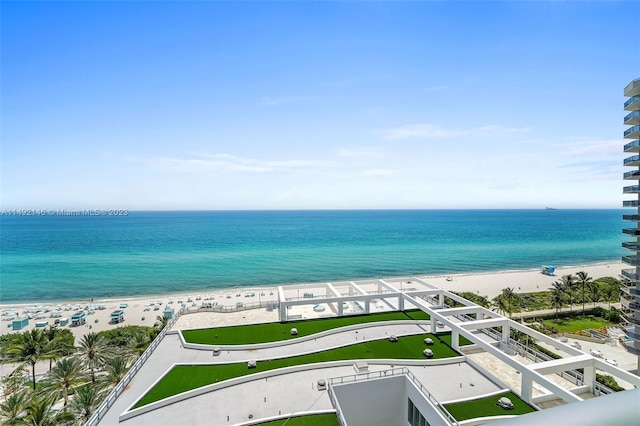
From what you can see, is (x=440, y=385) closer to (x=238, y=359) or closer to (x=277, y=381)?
(x=277, y=381)

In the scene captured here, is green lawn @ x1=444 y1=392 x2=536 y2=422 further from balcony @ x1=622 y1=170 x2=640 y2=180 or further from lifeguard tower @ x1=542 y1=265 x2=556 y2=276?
lifeguard tower @ x1=542 y1=265 x2=556 y2=276

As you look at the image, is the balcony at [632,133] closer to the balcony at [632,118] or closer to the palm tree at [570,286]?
the balcony at [632,118]

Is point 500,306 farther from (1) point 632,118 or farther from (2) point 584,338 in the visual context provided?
(1) point 632,118

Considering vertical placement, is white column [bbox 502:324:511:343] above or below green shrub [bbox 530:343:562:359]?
above

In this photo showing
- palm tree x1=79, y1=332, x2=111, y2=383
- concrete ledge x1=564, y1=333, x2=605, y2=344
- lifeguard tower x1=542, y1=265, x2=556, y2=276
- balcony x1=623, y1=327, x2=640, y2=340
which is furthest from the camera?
lifeguard tower x1=542, y1=265, x2=556, y2=276

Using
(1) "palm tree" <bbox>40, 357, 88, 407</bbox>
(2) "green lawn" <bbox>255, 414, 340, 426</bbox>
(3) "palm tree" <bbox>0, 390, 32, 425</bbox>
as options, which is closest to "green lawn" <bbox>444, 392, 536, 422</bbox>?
(2) "green lawn" <bbox>255, 414, 340, 426</bbox>

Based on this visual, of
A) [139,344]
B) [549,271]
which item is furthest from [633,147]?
[549,271]
